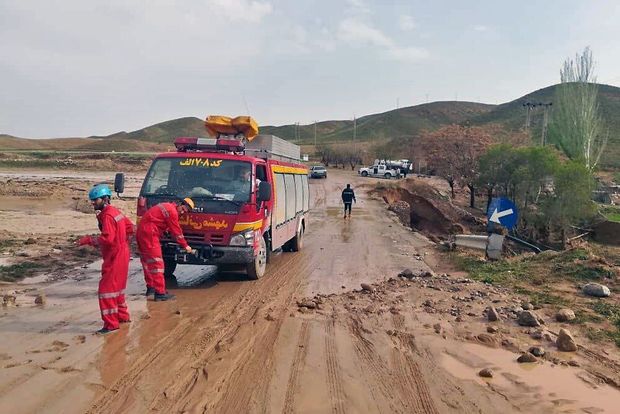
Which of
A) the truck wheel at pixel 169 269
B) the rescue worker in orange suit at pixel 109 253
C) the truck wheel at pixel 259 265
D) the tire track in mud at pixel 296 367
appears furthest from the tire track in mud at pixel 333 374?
the truck wheel at pixel 169 269

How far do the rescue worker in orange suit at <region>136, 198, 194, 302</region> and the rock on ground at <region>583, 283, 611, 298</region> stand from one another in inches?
243

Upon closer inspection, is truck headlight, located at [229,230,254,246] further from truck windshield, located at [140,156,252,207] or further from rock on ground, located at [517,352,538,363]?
rock on ground, located at [517,352,538,363]

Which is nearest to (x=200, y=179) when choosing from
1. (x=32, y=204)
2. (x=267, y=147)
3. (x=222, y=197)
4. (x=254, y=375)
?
(x=222, y=197)

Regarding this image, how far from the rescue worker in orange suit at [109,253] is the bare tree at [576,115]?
47.8m

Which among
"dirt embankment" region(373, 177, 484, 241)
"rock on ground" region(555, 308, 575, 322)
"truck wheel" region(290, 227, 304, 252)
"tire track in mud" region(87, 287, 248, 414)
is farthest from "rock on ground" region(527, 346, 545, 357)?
"dirt embankment" region(373, 177, 484, 241)

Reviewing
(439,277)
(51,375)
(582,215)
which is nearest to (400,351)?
(51,375)

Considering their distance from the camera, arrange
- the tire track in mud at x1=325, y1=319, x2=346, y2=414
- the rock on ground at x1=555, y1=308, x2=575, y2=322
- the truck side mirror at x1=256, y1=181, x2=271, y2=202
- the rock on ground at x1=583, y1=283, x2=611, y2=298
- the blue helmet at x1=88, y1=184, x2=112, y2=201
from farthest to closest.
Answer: the truck side mirror at x1=256, y1=181, x2=271, y2=202
the rock on ground at x1=583, y1=283, x2=611, y2=298
the rock on ground at x1=555, y1=308, x2=575, y2=322
the blue helmet at x1=88, y1=184, x2=112, y2=201
the tire track in mud at x1=325, y1=319, x2=346, y2=414

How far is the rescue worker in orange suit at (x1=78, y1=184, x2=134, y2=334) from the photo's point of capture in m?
6.37

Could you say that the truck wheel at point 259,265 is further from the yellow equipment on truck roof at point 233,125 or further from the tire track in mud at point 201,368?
the yellow equipment on truck roof at point 233,125

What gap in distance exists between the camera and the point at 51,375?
16.5ft

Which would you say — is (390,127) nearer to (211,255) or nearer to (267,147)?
(267,147)

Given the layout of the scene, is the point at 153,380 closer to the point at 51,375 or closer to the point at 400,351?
the point at 51,375

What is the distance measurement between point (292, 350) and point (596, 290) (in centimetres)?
524

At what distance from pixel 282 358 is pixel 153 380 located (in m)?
1.38
